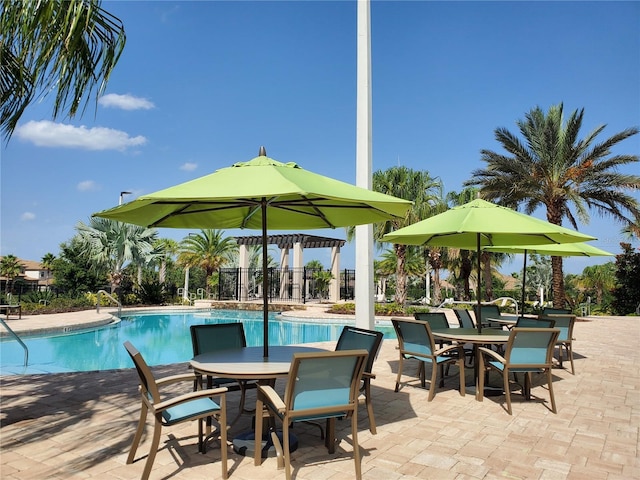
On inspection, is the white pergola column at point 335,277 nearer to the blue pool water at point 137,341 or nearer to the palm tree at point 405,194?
the palm tree at point 405,194

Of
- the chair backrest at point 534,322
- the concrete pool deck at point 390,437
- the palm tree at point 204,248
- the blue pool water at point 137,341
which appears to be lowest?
the blue pool water at point 137,341

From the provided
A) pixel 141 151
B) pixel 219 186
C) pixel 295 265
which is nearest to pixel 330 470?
pixel 219 186

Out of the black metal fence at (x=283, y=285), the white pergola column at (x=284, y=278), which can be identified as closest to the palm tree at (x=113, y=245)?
the black metal fence at (x=283, y=285)

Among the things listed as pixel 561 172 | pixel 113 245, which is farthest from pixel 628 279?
pixel 113 245

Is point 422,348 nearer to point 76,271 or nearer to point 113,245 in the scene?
point 113,245

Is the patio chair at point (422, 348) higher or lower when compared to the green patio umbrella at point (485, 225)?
lower

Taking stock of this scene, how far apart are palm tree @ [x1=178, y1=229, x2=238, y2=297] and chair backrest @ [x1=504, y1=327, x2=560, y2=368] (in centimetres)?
2701

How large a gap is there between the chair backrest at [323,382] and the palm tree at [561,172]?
15224 millimetres

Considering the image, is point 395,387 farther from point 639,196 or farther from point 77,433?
point 639,196

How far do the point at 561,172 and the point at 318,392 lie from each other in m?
16.5

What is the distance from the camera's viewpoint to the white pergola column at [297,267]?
27.0m

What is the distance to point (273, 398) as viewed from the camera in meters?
3.22

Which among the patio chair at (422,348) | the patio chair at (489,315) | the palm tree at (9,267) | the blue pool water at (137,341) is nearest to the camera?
the patio chair at (422,348)

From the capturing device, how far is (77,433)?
3.99 meters
